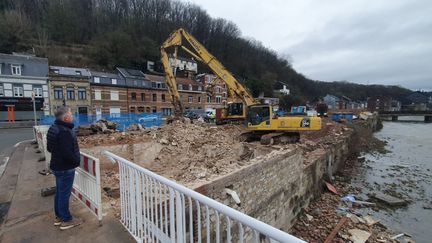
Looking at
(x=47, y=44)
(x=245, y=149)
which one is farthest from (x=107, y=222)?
(x=47, y=44)

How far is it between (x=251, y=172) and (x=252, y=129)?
827 centimetres

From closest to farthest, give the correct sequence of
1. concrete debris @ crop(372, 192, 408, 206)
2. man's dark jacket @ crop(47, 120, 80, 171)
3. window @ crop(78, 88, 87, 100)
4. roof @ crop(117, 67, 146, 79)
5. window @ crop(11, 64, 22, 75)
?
1. man's dark jacket @ crop(47, 120, 80, 171)
2. concrete debris @ crop(372, 192, 408, 206)
3. window @ crop(11, 64, 22, 75)
4. window @ crop(78, 88, 87, 100)
5. roof @ crop(117, 67, 146, 79)

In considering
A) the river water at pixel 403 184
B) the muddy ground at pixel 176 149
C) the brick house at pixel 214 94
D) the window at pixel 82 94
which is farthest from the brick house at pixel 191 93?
the river water at pixel 403 184

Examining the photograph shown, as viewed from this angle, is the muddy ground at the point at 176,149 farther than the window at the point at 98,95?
No

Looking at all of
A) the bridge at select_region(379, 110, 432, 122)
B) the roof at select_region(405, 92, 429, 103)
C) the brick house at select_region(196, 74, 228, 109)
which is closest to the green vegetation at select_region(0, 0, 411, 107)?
the brick house at select_region(196, 74, 228, 109)

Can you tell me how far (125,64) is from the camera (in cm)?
4269

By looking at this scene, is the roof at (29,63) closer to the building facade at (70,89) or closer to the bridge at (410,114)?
the building facade at (70,89)

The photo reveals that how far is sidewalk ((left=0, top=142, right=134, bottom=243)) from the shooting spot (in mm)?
3408

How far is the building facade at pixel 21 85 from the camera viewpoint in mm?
26984

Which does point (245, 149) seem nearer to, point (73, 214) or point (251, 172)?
point (251, 172)

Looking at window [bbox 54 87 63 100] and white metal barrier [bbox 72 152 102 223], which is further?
window [bbox 54 87 63 100]

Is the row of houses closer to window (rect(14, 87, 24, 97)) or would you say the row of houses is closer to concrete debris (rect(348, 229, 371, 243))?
window (rect(14, 87, 24, 97))

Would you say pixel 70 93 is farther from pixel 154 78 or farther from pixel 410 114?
pixel 410 114

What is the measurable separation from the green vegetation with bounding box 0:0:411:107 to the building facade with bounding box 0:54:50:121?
Answer: 275 inches
